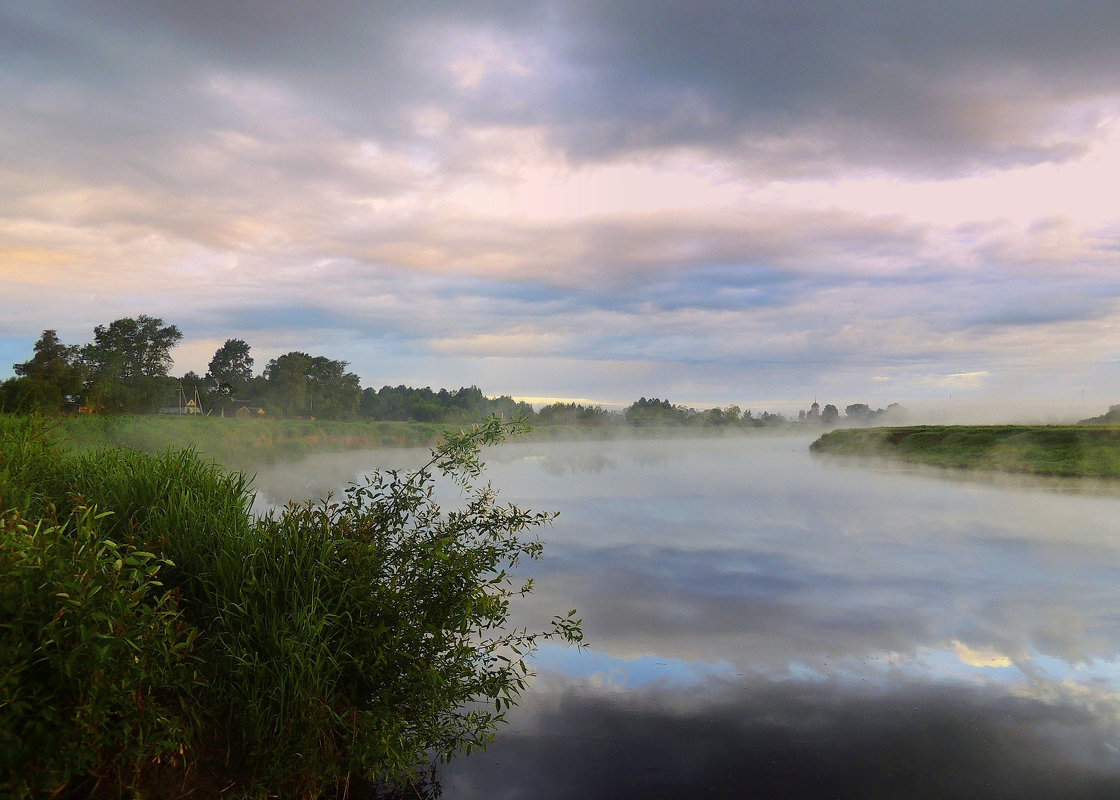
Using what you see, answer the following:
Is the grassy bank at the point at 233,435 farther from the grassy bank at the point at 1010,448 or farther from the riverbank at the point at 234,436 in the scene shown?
the grassy bank at the point at 1010,448

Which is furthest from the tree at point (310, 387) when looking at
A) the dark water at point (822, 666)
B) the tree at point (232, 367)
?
the dark water at point (822, 666)

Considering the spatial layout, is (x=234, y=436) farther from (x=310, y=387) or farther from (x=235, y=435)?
(x=310, y=387)

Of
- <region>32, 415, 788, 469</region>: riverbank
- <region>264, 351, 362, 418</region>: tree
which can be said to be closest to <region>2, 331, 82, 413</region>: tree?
<region>32, 415, 788, 469</region>: riverbank

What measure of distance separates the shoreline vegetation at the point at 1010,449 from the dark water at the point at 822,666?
36.6 ft

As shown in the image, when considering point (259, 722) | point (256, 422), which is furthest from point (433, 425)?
point (259, 722)

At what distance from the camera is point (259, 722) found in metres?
3.63

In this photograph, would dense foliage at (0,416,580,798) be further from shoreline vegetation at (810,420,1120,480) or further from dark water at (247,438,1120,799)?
shoreline vegetation at (810,420,1120,480)

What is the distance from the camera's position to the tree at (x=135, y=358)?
34906mm

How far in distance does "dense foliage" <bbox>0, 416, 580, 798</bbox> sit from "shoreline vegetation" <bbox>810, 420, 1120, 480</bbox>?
24.4 metres

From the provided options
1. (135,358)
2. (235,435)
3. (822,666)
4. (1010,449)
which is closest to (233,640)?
(822,666)

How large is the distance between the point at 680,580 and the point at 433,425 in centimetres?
3995

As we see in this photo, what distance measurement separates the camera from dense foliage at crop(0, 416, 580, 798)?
2838mm

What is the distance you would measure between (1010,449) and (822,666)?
26.1 meters

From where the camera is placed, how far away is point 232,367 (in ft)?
209
